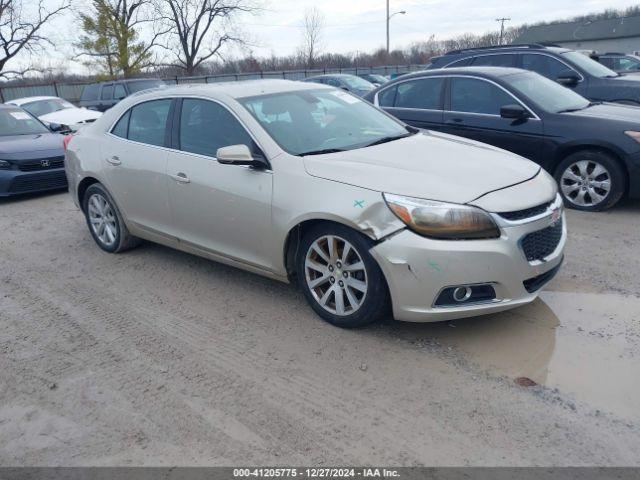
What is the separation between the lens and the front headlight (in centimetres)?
332

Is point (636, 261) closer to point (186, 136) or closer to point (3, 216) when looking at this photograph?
point (186, 136)

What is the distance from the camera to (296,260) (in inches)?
156

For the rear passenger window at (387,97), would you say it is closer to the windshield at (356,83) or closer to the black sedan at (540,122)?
the black sedan at (540,122)

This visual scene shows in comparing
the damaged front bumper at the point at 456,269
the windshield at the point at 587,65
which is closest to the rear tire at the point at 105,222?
the damaged front bumper at the point at 456,269

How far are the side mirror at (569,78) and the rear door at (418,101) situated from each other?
2.85 metres

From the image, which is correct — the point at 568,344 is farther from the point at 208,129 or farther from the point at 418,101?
the point at 418,101

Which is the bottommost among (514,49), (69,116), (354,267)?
(354,267)

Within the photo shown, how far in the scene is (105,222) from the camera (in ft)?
18.6

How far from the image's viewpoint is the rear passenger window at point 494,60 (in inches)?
375

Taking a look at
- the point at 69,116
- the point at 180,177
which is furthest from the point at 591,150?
the point at 69,116

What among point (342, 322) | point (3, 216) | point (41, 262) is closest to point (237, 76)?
point (3, 216)

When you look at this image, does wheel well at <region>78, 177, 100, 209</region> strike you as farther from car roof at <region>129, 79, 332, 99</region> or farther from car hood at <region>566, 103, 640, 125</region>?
car hood at <region>566, 103, 640, 125</region>

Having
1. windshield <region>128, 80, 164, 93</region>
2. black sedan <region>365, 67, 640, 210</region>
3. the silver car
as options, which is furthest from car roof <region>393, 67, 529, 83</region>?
windshield <region>128, 80, 164, 93</region>

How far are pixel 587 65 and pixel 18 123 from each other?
9.83 meters
